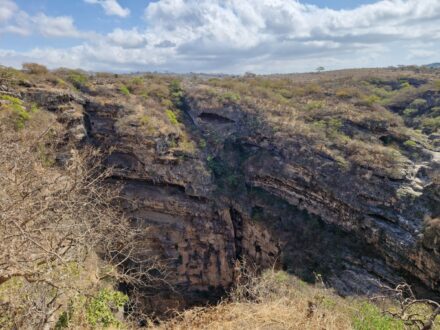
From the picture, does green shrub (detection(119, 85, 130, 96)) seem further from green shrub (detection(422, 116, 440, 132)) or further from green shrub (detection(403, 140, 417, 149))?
green shrub (detection(422, 116, 440, 132))

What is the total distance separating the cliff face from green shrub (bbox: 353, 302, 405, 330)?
8.61 meters

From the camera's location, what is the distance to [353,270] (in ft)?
52.6

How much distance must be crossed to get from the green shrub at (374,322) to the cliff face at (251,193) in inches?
339

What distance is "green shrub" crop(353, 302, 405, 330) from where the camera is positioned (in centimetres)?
→ 646

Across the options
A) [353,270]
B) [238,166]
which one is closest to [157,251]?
[238,166]

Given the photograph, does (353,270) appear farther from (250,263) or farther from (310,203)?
(250,263)

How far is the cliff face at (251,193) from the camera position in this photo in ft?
53.9

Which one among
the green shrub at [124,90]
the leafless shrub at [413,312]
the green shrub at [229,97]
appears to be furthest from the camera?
the green shrub at [229,97]

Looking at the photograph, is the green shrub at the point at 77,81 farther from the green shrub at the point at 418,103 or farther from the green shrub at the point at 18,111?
the green shrub at the point at 418,103

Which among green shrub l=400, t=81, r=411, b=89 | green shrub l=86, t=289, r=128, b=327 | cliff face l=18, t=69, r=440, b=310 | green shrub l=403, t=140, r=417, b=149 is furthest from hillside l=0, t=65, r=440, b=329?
green shrub l=400, t=81, r=411, b=89

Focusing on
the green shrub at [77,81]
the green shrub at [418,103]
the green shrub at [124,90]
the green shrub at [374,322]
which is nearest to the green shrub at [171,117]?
the green shrub at [124,90]

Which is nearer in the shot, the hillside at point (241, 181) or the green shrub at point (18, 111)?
the hillside at point (241, 181)

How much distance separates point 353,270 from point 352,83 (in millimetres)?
29709

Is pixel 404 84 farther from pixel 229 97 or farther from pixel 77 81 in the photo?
pixel 77 81
